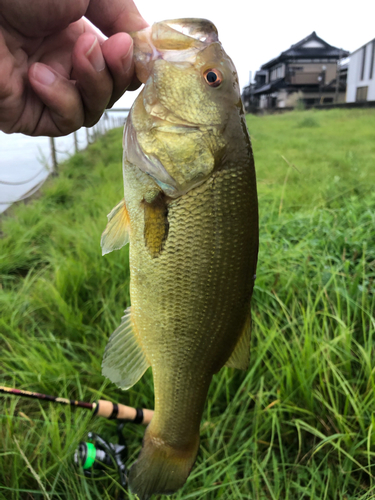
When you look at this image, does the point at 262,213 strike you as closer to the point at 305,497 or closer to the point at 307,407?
the point at 307,407

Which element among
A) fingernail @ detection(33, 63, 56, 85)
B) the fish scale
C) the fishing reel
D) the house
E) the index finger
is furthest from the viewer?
the house

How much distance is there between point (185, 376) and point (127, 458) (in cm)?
111

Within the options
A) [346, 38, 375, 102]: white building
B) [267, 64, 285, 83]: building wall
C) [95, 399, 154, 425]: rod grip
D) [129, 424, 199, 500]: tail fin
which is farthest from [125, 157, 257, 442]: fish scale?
[267, 64, 285, 83]: building wall

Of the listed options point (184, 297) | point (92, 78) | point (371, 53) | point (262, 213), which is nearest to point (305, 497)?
point (184, 297)

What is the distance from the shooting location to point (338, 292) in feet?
8.13

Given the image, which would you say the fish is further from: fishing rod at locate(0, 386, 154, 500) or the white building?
the white building

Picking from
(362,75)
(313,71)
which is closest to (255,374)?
(362,75)

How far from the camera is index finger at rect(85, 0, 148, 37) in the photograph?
1474 millimetres

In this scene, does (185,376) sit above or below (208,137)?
below

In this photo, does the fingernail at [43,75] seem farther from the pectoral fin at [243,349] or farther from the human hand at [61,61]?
the pectoral fin at [243,349]

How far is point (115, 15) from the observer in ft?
4.92

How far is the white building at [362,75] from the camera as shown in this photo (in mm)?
27016

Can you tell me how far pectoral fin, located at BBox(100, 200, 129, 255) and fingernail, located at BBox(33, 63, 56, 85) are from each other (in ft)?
1.85

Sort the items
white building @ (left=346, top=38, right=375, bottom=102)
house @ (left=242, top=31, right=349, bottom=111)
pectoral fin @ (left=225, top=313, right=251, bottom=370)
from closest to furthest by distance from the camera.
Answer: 1. pectoral fin @ (left=225, top=313, right=251, bottom=370)
2. white building @ (left=346, top=38, right=375, bottom=102)
3. house @ (left=242, top=31, right=349, bottom=111)
